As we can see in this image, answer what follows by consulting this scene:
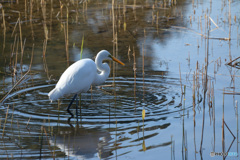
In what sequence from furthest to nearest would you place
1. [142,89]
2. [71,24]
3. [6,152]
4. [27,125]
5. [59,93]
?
1. [71,24]
2. [142,89]
3. [59,93]
4. [27,125]
5. [6,152]

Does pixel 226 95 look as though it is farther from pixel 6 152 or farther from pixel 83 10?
pixel 83 10

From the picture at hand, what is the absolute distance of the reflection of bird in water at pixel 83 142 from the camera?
4367 millimetres

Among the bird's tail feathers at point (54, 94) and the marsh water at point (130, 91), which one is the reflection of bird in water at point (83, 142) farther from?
the bird's tail feathers at point (54, 94)

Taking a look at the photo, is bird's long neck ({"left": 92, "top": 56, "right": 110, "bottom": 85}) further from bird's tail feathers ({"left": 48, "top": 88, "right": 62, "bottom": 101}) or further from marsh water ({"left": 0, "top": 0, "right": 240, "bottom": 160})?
bird's tail feathers ({"left": 48, "top": 88, "right": 62, "bottom": 101})

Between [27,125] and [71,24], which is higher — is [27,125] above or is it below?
below

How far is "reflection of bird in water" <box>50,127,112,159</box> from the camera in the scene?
4.37 metres

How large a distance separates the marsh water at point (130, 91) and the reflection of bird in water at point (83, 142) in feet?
0.04

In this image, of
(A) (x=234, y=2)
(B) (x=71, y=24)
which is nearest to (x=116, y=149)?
(B) (x=71, y=24)

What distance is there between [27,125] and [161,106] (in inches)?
76.1

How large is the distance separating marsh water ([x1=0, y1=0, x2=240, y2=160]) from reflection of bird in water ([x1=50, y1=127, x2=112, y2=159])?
0.01m

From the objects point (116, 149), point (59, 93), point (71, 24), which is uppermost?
point (71, 24)

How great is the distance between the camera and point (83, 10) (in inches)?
479

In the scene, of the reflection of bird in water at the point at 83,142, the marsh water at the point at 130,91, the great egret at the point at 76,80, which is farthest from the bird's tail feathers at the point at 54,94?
the reflection of bird in water at the point at 83,142

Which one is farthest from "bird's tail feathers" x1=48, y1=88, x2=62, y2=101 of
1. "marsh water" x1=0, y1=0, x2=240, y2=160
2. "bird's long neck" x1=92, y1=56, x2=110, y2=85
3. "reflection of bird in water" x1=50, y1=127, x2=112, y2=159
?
"bird's long neck" x1=92, y1=56, x2=110, y2=85
